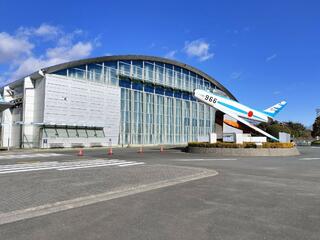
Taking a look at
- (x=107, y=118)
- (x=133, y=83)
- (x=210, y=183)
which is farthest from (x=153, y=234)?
(x=133, y=83)

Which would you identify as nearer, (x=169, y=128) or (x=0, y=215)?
(x=0, y=215)

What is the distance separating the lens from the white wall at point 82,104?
37.3 m

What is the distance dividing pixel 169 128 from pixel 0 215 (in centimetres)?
4727

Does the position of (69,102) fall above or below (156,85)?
below

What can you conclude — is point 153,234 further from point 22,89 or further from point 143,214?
point 22,89

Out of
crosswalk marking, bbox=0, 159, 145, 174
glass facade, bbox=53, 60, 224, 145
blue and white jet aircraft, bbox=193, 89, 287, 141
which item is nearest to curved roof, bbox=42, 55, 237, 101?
glass facade, bbox=53, 60, 224, 145

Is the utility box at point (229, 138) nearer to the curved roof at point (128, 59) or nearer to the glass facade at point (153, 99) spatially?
the glass facade at point (153, 99)

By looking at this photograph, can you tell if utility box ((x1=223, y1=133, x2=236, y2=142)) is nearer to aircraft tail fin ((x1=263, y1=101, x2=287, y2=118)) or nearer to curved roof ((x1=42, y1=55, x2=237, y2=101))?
aircraft tail fin ((x1=263, y1=101, x2=287, y2=118))

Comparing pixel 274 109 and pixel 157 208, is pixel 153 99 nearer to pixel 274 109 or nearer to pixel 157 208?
pixel 274 109

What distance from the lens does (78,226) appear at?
541 centimetres

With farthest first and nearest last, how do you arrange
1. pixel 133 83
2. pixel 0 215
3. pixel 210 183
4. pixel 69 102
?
pixel 133 83
pixel 69 102
pixel 210 183
pixel 0 215

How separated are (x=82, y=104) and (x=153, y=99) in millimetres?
13953

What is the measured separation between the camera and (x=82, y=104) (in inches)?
1587

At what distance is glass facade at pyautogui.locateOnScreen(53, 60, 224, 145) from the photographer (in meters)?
45.5
